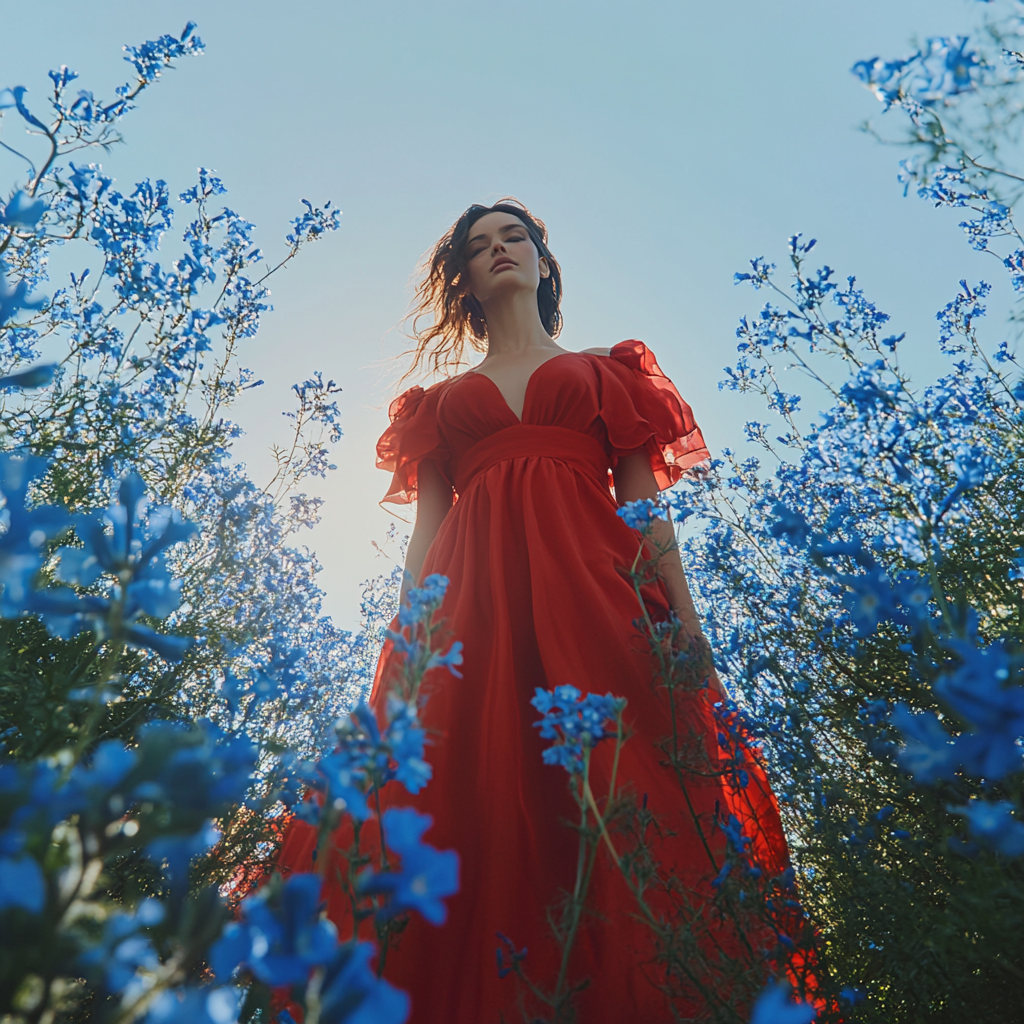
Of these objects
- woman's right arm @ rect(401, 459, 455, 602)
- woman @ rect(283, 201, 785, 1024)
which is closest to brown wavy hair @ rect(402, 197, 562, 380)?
woman @ rect(283, 201, 785, 1024)

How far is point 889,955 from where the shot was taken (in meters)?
1.07

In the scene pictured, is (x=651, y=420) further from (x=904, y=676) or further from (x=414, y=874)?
(x=414, y=874)

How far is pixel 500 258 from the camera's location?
2.67 meters

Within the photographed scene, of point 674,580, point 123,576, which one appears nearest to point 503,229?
point 674,580

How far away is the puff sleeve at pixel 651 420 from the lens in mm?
2213

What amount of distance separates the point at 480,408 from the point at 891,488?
1341 mm

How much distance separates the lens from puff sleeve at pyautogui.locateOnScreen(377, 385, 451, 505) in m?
2.48

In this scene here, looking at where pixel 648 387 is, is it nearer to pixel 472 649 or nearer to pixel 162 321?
pixel 472 649

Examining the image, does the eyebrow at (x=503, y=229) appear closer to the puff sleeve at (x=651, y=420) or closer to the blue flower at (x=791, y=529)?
the puff sleeve at (x=651, y=420)

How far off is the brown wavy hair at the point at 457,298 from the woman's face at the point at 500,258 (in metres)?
0.10

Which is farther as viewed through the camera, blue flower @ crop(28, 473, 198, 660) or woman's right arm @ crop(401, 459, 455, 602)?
woman's right arm @ crop(401, 459, 455, 602)

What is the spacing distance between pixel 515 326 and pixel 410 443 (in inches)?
25.2

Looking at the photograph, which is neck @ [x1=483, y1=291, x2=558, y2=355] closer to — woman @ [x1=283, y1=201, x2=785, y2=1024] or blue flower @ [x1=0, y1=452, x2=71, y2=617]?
woman @ [x1=283, y1=201, x2=785, y2=1024]

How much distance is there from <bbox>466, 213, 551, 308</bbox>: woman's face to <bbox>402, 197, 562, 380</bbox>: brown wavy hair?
0.32 feet
